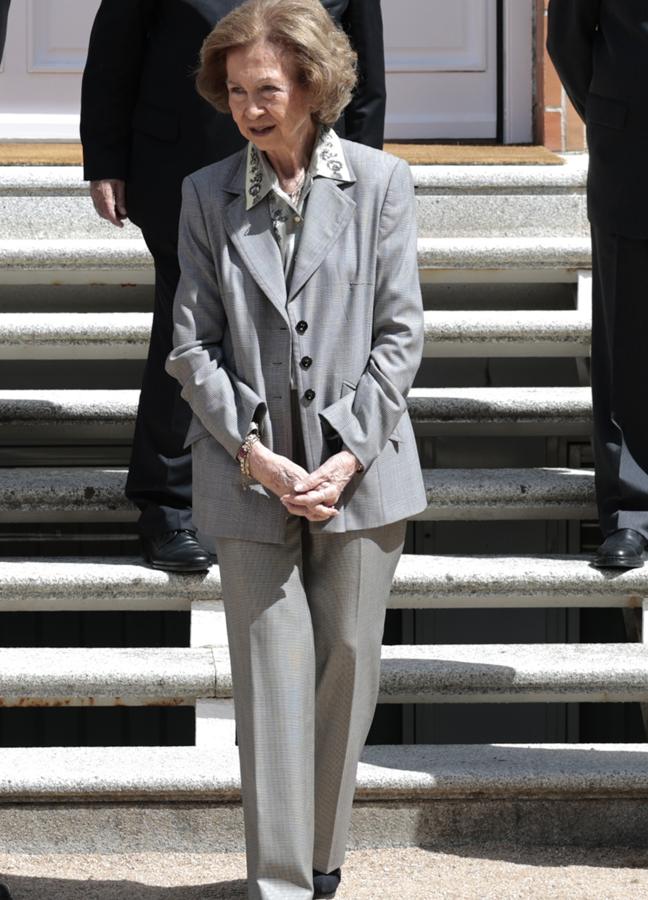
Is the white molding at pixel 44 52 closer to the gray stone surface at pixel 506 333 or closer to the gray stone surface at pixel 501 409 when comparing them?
the gray stone surface at pixel 506 333

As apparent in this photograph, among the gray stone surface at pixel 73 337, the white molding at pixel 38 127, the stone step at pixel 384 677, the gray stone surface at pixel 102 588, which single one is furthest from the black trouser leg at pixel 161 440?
the white molding at pixel 38 127

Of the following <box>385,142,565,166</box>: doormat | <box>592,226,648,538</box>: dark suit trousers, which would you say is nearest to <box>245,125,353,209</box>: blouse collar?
<box>592,226,648,538</box>: dark suit trousers

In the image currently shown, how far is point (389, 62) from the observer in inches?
226

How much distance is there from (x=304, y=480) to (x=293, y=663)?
318 millimetres

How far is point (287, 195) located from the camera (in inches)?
110

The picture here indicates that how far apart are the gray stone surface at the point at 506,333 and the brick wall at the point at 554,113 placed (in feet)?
3.76

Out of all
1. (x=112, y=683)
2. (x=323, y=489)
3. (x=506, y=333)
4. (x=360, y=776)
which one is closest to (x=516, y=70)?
(x=506, y=333)

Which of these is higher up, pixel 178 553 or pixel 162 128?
pixel 162 128

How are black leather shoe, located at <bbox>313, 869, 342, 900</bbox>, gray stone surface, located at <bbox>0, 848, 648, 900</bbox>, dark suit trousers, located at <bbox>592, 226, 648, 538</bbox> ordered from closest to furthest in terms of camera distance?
black leather shoe, located at <bbox>313, 869, 342, 900</bbox> → gray stone surface, located at <bbox>0, 848, 648, 900</bbox> → dark suit trousers, located at <bbox>592, 226, 648, 538</bbox>

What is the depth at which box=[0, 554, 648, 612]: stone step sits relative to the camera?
3779 mm

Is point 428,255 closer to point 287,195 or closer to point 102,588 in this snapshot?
point 102,588

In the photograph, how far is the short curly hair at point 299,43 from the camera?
2.67m

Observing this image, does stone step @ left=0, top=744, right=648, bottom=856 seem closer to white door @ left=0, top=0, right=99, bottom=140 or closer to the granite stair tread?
the granite stair tread

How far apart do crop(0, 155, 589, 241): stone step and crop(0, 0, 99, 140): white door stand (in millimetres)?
885
